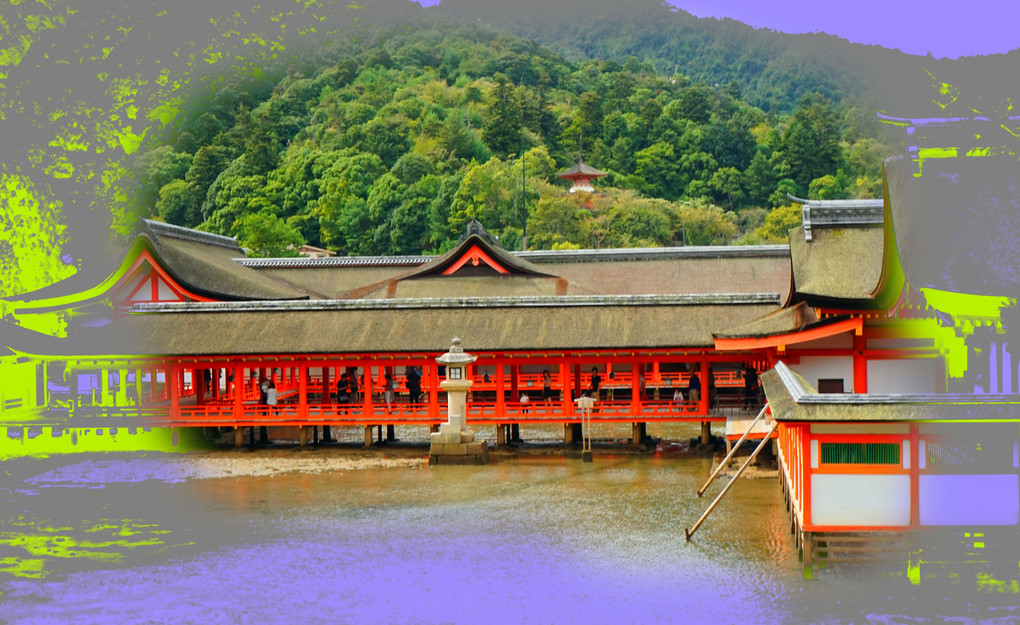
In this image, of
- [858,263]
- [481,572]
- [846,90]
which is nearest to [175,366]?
[481,572]

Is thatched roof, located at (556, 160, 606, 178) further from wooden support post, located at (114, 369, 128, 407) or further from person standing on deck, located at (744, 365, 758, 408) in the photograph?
wooden support post, located at (114, 369, 128, 407)

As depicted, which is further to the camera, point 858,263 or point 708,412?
point 708,412

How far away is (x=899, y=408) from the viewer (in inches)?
637

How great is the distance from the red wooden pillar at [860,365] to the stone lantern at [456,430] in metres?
9.91

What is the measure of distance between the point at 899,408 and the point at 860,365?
30.9ft

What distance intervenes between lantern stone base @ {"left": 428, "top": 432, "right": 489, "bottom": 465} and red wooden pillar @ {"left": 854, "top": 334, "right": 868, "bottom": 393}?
992cm

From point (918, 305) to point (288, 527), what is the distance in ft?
43.6

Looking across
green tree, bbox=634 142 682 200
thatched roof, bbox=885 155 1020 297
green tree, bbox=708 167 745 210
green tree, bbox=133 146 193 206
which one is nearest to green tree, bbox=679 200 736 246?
green tree, bbox=708 167 745 210

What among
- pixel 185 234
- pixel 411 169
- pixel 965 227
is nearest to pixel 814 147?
pixel 411 169

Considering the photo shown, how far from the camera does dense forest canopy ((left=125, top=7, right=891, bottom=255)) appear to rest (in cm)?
8031

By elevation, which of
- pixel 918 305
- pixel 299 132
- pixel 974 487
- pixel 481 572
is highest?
pixel 299 132

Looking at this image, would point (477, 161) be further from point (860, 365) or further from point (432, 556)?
point (432, 556)

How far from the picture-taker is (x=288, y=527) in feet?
70.3

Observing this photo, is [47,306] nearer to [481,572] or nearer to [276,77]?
[481,572]
